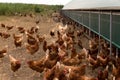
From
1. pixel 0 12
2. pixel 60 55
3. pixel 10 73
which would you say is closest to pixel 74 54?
pixel 60 55

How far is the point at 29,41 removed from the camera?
36.6 feet

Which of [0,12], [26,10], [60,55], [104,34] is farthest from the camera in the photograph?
[26,10]

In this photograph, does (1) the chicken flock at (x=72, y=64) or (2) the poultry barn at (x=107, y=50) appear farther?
(2) the poultry barn at (x=107, y=50)

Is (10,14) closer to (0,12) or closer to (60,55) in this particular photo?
(0,12)

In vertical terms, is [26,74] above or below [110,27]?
below

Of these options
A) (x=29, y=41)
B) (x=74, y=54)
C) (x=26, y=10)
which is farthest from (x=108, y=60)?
(x=26, y=10)

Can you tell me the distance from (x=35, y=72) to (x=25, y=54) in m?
2.57

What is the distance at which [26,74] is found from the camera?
796cm

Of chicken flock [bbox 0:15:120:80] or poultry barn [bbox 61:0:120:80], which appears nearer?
chicken flock [bbox 0:15:120:80]

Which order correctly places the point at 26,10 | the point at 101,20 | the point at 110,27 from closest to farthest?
the point at 110,27
the point at 101,20
the point at 26,10

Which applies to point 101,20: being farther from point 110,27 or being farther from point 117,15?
point 117,15

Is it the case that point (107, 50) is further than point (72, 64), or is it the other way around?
point (107, 50)

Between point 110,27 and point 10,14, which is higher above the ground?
point 110,27

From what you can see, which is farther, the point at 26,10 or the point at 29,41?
the point at 26,10
